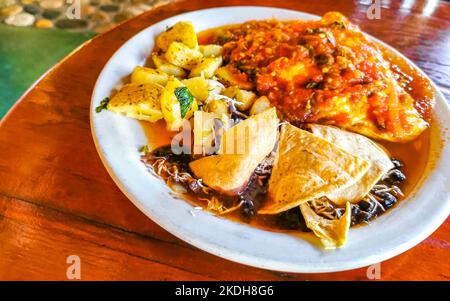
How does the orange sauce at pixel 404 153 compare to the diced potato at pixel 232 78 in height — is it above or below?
below

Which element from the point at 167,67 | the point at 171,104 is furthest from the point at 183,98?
the point at 167,67

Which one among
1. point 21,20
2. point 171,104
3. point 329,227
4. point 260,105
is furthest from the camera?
point 21,20

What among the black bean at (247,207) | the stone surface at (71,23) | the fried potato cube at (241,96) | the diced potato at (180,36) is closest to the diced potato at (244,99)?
the fried potato cube at (241,96)

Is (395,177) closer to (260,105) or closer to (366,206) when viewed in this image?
(366,206)

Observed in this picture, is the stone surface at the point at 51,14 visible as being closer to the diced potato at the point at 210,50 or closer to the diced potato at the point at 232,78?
the diced potato at the point at 210,50

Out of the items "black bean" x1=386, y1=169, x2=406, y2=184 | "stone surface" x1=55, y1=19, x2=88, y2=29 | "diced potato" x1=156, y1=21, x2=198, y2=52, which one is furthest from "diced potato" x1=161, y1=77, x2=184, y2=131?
"stone surface" x1=55, y1=19, x2=88, y2=29

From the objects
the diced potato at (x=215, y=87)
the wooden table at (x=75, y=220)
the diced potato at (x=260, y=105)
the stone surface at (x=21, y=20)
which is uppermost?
the diced potato at (x=215, y=87)
